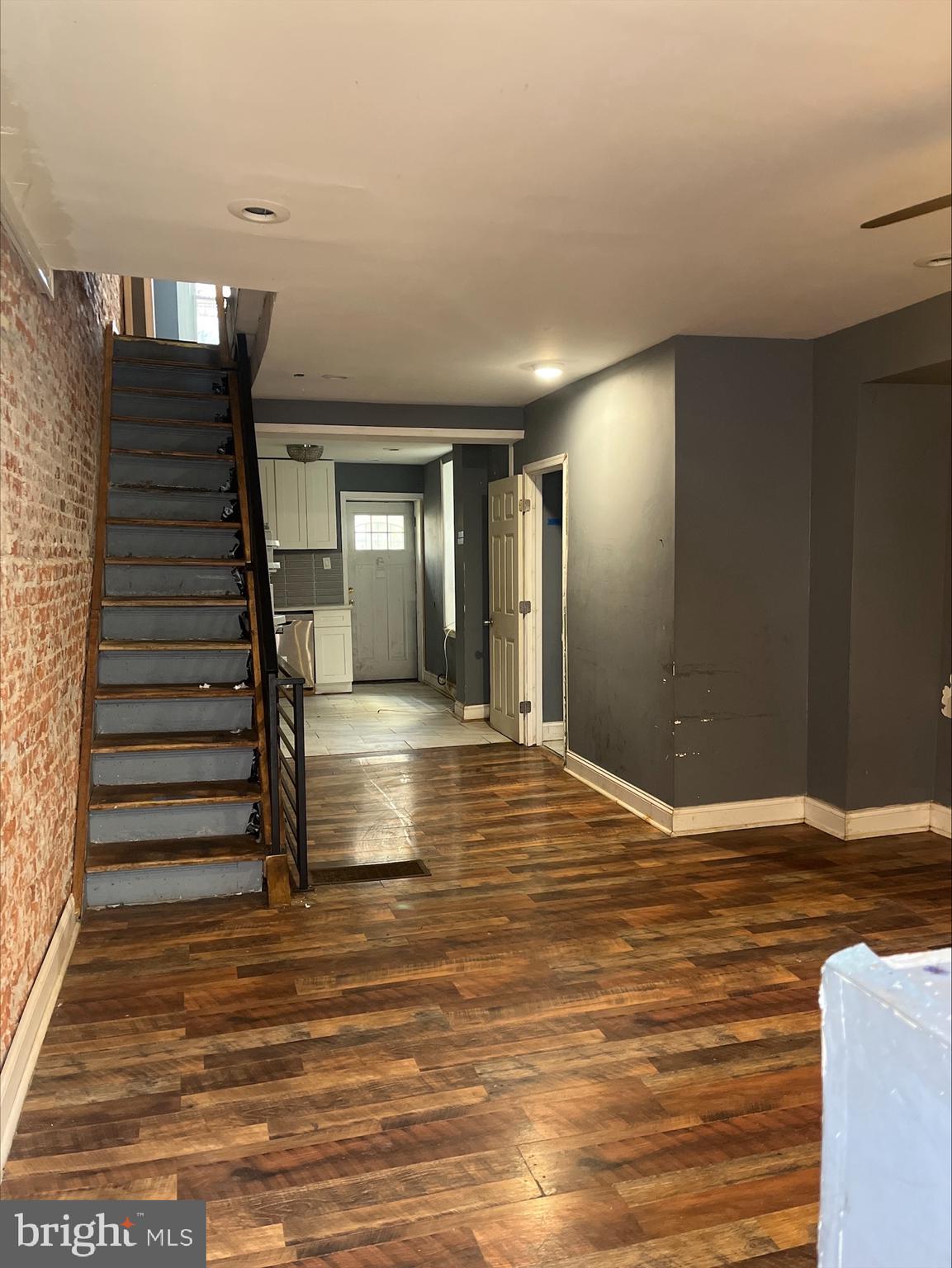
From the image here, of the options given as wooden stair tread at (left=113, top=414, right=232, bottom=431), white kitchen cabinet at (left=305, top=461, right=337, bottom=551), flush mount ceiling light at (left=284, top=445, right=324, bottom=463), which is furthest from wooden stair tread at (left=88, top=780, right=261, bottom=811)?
white kitchen cabinet at (left=305, top=461, right=337, bottom=551)

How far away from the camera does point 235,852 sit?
3562mm

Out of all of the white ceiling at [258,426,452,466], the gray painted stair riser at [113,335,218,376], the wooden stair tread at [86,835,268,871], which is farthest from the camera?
the white ceiling at [258,426,452,466]

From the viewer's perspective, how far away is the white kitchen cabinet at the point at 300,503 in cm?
852

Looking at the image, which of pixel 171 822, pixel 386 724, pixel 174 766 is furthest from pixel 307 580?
pixel 171 822

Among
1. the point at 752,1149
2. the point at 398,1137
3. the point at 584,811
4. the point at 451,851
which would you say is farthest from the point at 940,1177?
the point at 584,811

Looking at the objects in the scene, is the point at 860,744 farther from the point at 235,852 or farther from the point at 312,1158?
the point at 312,1158

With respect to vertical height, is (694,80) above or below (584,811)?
above

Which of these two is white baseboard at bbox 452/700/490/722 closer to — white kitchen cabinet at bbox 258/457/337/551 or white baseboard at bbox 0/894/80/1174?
white kitchen cabinet at bbox 258/457/337/551

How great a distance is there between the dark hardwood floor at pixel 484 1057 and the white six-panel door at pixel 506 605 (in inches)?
90.8

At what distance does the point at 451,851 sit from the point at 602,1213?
7.66 feet

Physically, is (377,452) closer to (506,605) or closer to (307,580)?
(307,580)

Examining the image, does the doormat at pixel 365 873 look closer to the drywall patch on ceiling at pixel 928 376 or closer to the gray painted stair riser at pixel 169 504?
the gray painted stair riser at pixel 169 504

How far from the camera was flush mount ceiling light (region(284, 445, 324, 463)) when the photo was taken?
8148 millimetres

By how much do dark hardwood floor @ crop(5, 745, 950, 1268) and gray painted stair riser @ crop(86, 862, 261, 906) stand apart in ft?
0.28
